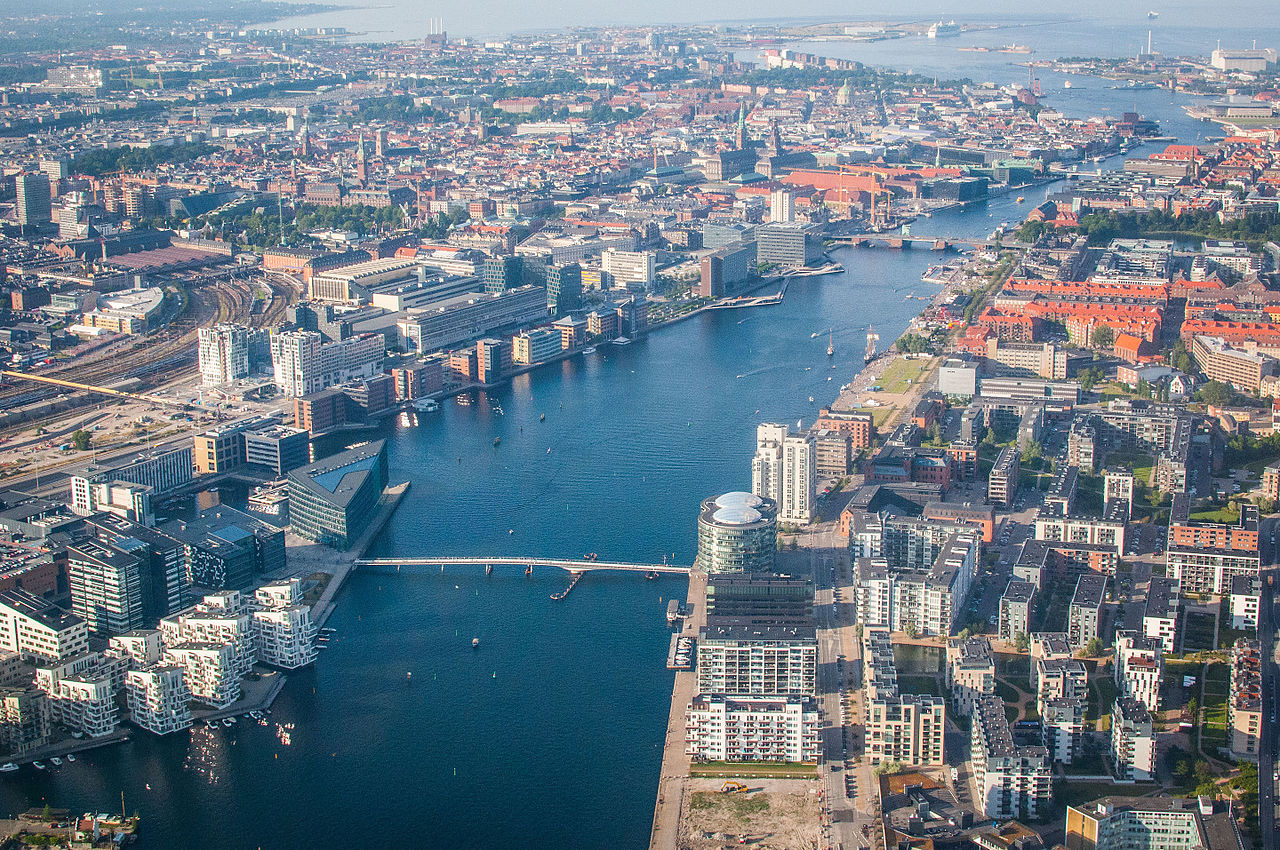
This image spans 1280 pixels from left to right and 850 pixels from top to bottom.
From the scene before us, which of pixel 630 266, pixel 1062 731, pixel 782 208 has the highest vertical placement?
pixel 782 208

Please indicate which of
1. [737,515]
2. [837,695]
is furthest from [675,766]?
[737,515]

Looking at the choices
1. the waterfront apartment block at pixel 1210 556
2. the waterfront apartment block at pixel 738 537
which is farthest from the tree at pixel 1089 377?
the waterfront apartment block at pixel 738 537

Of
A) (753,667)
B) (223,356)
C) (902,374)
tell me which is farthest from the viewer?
(902,374)

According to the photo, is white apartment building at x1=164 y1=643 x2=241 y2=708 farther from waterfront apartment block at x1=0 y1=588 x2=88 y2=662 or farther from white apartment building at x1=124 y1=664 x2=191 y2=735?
waterfront apartment block at x1=0 y1=588 x2=88 y2=662

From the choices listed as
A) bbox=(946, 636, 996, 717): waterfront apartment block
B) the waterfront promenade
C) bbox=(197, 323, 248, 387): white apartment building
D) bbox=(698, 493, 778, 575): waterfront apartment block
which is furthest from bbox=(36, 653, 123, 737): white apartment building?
bbox=(197, 323, 248, 387): white apartment building

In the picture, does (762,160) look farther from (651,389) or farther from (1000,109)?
(651,389)

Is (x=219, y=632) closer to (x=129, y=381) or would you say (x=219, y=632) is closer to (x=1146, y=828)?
(x=1146, y=828)

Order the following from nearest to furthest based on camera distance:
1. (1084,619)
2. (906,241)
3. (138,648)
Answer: (138,648) → (1084,619) → (906,241)
